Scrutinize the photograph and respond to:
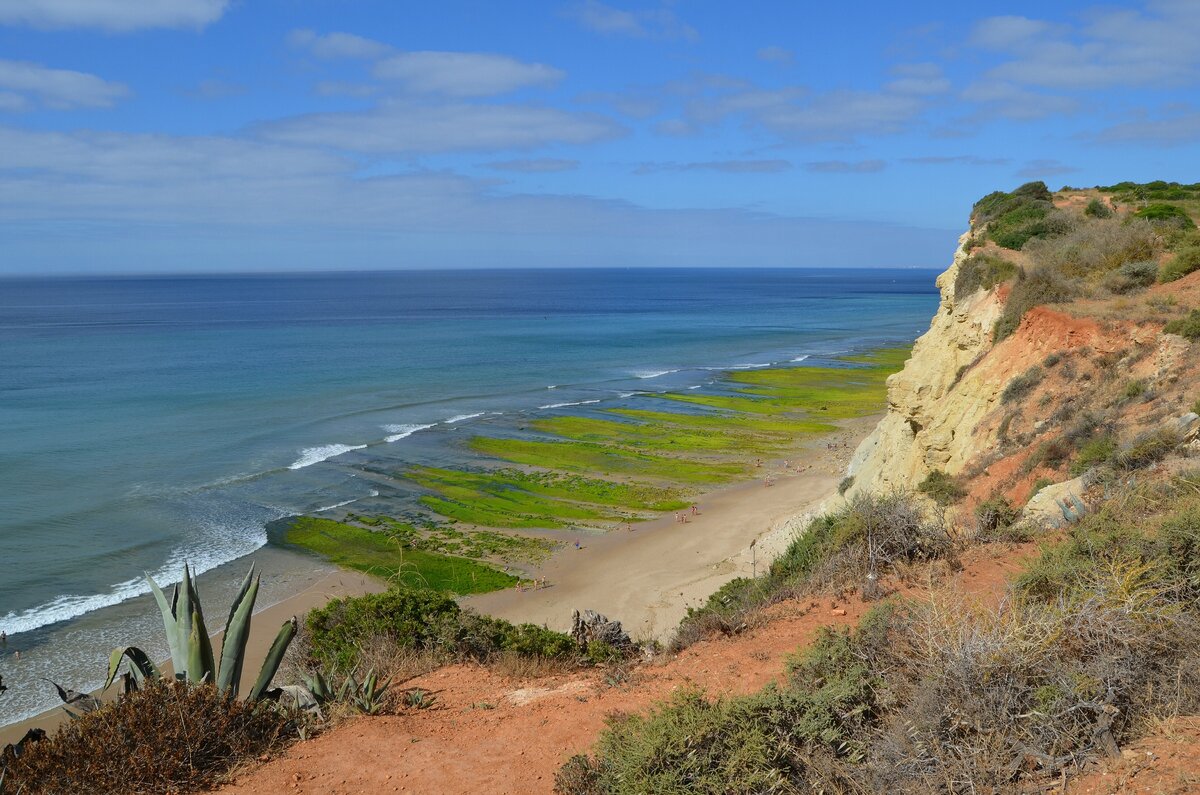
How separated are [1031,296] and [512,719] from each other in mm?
15136

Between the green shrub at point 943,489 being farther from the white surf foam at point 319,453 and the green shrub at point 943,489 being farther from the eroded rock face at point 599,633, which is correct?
the white surf foam at point 319,453

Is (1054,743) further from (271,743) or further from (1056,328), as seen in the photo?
(1056,328)

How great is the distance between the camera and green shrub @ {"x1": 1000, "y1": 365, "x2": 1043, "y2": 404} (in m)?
15.6

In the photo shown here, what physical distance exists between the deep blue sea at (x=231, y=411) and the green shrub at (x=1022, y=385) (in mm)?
19464

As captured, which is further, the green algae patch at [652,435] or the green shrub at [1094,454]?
the green algae patch at [652,435]

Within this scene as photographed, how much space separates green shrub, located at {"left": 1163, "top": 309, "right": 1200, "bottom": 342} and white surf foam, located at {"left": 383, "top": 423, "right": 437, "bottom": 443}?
3221cm

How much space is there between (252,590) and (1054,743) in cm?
647

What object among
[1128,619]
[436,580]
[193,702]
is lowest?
[436,580]

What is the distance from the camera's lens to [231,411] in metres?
44.7

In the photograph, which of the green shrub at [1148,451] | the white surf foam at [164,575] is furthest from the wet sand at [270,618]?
the green shrub at [1148,451]

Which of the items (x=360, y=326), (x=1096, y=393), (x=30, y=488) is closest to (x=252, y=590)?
(x=1096, y=393)

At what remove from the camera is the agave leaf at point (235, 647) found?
7262mm

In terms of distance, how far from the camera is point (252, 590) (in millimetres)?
7520

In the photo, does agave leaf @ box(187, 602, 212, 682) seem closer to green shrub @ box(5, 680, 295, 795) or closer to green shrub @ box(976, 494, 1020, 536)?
green shrub @ box(5, 680, 295, 795)
